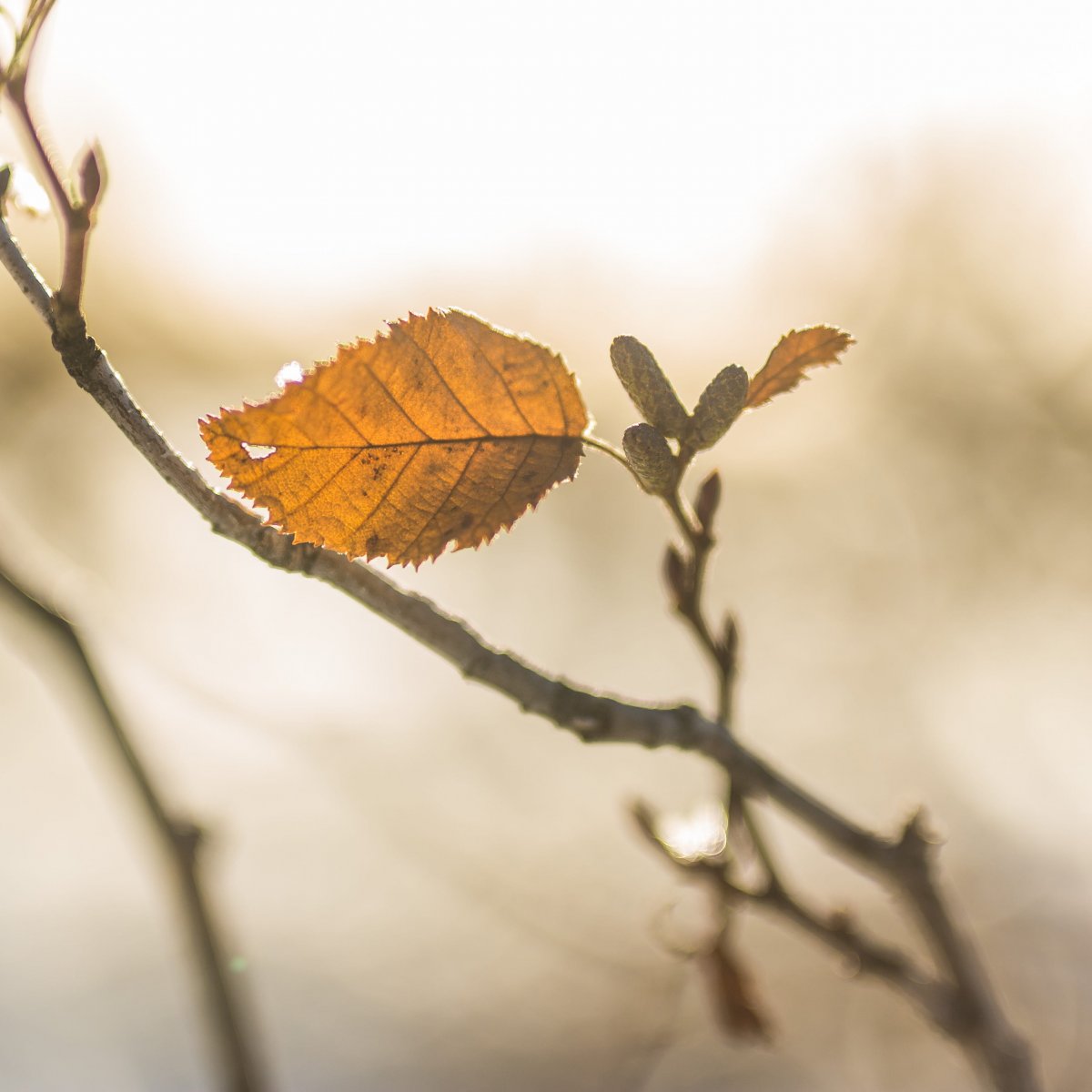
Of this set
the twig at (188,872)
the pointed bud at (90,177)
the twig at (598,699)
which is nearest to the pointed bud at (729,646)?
the twig at (598,699)

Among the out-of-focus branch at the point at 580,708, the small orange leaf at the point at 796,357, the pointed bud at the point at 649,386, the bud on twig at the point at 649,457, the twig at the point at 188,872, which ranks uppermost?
the small orange leaf at the point at 796,357

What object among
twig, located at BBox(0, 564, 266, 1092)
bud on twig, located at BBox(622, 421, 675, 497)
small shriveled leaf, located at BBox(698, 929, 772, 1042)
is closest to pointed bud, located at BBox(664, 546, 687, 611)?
bud on twig, located at BBox(622, 421, 675, 497)

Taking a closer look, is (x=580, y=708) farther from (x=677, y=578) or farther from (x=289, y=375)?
(x=289, y=375)

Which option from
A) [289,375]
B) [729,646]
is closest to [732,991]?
[729,646]

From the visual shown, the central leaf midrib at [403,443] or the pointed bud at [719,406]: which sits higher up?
the pointed bud at [719,406]

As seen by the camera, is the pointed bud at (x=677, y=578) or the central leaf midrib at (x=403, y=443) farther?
the pointed bud at (x=677, y=578)

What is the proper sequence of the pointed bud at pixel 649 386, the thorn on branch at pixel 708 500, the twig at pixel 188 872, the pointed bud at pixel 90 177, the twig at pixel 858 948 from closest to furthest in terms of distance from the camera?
1. the pointed bud at pixel 90 177
2. the pointed bud at pixel 649 386
3. the thorn on branch at pixel 708 500
4. the twig at pixel 858 948
5. the twig at pixel 188 872

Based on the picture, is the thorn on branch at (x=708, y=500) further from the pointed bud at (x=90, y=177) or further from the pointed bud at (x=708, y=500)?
the pointed bud at (x=90, y=177)

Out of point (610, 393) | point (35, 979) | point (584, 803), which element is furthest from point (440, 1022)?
point (610, 393)

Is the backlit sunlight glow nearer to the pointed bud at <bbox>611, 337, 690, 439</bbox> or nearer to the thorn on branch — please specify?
the thorn on branch
